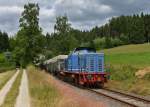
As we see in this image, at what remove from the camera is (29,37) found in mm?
114688

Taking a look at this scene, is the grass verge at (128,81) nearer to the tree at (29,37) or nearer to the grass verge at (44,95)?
the grass verge at (44,95)

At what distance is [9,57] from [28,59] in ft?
158

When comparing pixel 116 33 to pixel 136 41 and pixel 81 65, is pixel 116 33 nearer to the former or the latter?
pixel 136 41

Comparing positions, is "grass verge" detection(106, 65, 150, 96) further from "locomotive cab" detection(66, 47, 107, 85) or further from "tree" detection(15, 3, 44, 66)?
"tree" detection(15, 3, 44, 66)

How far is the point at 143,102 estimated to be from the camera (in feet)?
73.4

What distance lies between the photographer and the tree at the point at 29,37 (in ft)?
369

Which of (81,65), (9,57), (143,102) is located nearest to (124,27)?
(9,57)

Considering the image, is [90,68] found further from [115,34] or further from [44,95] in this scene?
[115,34]

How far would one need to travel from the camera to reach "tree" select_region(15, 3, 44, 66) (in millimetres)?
112562

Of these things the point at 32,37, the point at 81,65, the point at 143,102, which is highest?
the point at 32,37

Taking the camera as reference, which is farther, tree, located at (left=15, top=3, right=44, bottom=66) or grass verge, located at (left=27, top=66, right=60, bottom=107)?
tree, located at (left=15, top=3, right=44, bottom=66)

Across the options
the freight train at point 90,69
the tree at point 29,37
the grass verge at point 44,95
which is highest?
the tree at point 29,37

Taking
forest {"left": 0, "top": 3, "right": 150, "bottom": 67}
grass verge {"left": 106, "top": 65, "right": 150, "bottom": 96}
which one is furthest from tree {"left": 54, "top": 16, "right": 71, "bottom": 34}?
grass verge {"left": 106, "top": 65, "right": 150, "bottom": 96}

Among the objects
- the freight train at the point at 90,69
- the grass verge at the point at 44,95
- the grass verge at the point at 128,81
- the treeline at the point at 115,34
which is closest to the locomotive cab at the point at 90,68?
the freight train at the point at 90,69
